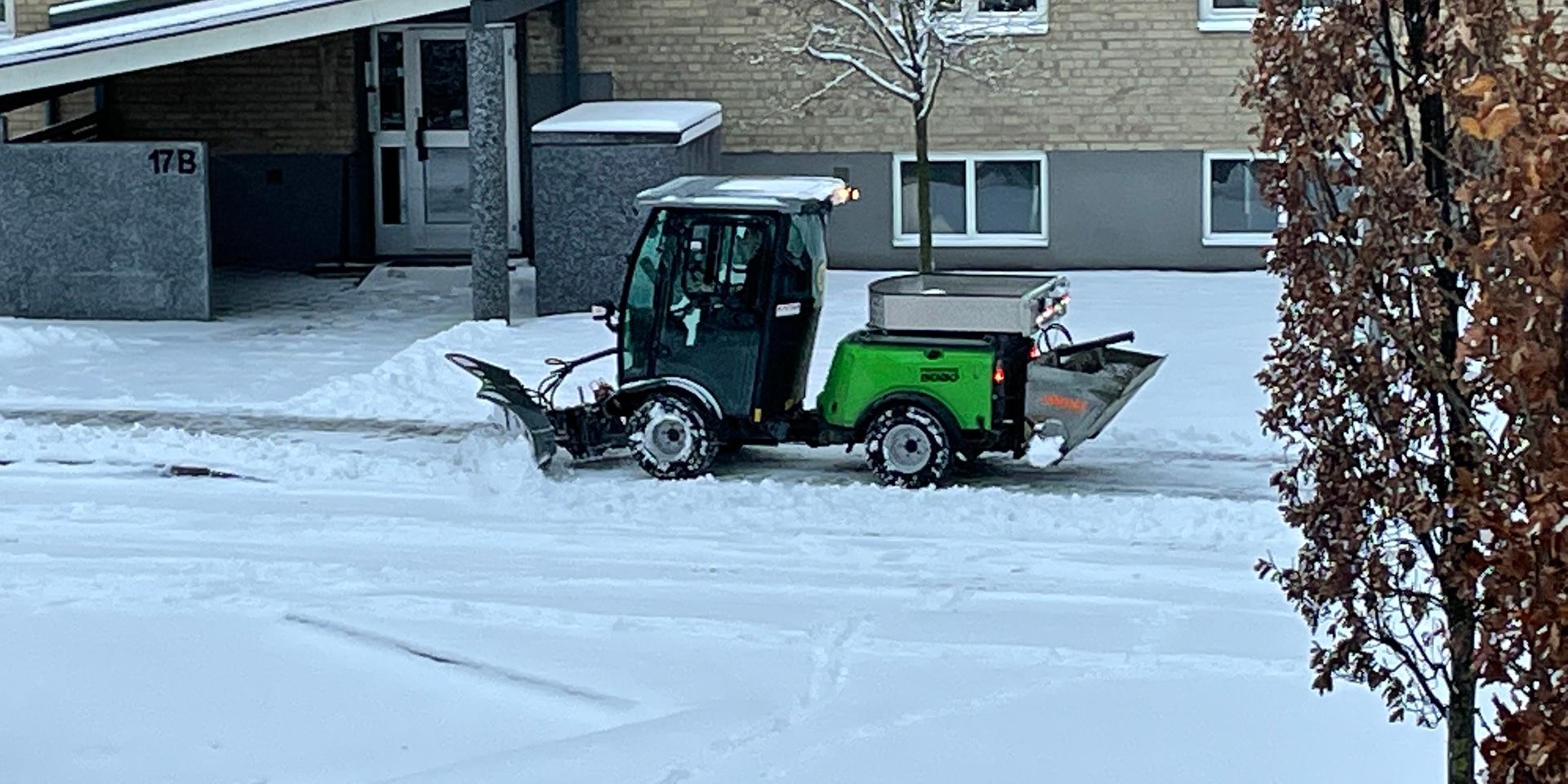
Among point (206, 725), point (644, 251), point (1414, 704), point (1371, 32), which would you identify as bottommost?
point (206, 725)

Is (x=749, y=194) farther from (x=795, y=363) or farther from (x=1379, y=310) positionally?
(x=1379, y=310)

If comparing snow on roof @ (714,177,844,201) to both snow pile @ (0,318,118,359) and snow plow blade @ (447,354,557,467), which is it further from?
snow pile @ (0,318,118,359)

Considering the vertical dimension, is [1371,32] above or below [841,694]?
above

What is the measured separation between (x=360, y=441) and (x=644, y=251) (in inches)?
95.3

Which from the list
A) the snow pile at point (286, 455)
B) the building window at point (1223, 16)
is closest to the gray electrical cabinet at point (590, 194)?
the building window at point (1223, 16)

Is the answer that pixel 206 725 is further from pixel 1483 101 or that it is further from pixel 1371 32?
pixel 1483 101

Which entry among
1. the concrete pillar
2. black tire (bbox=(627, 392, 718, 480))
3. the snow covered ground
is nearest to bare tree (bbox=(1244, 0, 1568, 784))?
→ the snow covered ground

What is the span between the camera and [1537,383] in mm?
3805

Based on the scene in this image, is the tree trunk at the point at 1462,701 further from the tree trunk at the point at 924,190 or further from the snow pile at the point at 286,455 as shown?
the tree trunk at the point at 924,190

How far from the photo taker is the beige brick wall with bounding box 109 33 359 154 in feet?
76.4

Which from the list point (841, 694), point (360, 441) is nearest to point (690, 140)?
point (360, 441)

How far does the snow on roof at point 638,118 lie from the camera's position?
19375 millimetres

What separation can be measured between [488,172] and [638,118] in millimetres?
1671

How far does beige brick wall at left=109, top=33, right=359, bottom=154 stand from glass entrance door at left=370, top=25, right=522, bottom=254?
472 mm
